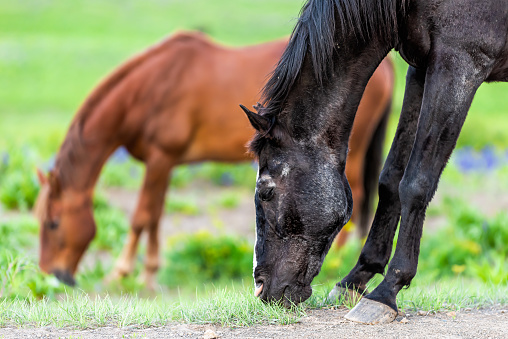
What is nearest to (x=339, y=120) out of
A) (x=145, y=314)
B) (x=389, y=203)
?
(x=389, y=203)

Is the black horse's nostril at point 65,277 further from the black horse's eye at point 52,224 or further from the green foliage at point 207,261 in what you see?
the green foliage at point 207,261

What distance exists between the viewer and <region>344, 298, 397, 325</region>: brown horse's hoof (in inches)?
115

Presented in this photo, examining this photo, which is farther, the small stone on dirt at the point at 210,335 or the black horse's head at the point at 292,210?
the black horse's head at the point at 292,210

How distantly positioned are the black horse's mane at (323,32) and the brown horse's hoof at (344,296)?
3.00 feet

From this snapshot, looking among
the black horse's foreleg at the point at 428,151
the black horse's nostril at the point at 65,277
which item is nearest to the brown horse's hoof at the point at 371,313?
the black horse's foreleg at the point at 428,151

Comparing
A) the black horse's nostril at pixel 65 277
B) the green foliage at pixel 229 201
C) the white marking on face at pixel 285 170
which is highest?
the white marking on face at pixel 285 170

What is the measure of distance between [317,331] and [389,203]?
878mm

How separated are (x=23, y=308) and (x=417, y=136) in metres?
2.05

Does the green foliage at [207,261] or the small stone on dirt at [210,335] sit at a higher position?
the small stone on dirt at [210,335]

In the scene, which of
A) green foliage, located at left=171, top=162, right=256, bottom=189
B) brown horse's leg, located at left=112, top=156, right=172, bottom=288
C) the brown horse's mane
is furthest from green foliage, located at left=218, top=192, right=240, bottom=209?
the brown horse's mane

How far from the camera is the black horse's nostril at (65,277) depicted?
5891 mm

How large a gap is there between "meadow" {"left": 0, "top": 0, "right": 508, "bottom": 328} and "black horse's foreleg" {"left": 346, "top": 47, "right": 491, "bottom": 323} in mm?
301

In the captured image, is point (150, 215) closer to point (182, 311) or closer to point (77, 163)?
point (77, 163)

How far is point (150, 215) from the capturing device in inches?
264
